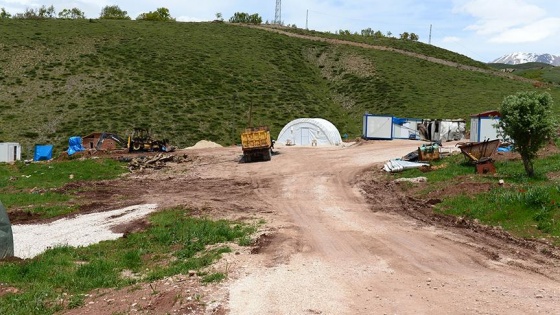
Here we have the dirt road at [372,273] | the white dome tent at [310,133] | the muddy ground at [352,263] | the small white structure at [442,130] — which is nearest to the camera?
the dirt road at [372,273]

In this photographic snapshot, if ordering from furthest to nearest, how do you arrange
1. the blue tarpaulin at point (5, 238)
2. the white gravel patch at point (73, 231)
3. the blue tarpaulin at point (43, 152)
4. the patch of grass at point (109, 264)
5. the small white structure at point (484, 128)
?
the blue tarpaulin at point (43, 152), the small white structure at point (484, 128), the white gravel patch at point (73, 231), the blue tarpaulin at point (5, 238), the patch of grass at point (109, 264)

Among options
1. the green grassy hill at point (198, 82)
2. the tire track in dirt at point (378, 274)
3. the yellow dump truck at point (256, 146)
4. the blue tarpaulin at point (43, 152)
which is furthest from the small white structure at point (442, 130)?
the blue tarpaulin at point (43, 152)

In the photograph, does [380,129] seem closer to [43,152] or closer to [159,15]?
[43,152]

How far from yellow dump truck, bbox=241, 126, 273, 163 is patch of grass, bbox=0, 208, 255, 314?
1862 centimetres

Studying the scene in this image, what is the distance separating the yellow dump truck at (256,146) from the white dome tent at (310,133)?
1054 cm

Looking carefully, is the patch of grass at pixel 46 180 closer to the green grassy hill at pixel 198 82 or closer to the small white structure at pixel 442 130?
the green grassy hill at pixel 198 82

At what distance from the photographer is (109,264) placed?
11.4 metres

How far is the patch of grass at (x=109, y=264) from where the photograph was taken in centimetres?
938

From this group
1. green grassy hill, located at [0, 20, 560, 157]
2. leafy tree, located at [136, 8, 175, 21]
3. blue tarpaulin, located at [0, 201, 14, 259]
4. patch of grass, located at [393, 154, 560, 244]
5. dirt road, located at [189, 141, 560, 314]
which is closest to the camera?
dirt road, located at [189, 141, 560, 314]

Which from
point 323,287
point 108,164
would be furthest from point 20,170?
point 323,287

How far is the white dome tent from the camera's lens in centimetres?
4394

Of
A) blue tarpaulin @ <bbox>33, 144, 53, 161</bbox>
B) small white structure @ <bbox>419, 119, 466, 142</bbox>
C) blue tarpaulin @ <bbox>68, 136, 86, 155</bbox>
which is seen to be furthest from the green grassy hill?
small white structure @ <bbox>419, 119, 466, 142</bbox>

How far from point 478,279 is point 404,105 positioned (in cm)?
→ 5842

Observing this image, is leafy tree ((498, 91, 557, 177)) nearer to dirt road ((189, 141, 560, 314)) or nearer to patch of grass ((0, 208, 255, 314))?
dirt road ((189, 141, 560, 314))
